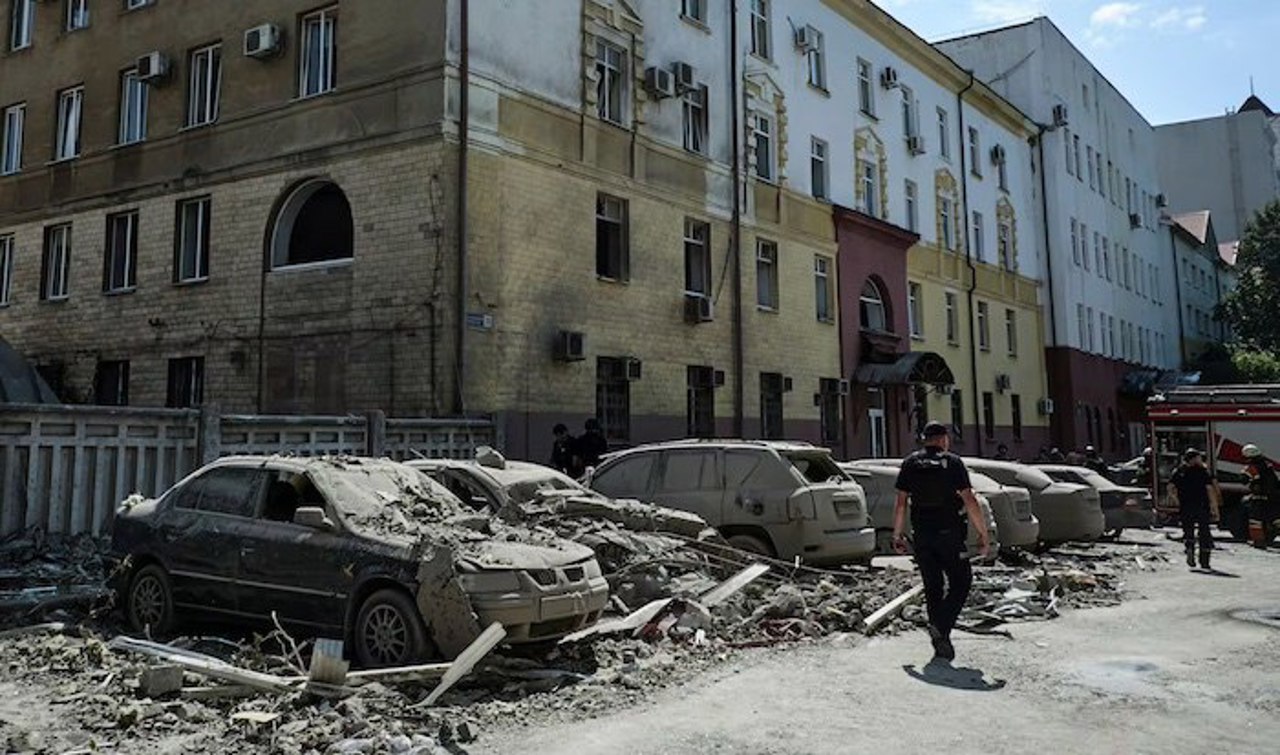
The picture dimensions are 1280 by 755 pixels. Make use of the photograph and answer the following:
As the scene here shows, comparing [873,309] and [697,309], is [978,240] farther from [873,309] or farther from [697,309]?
[697,309]

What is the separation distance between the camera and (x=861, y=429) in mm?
26406

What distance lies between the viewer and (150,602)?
862 cm

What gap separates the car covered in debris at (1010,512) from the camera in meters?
13.4

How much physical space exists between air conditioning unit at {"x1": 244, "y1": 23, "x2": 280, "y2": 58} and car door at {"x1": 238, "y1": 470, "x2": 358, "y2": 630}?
12399 millimetres

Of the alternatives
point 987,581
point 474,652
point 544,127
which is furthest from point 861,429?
point 474,652

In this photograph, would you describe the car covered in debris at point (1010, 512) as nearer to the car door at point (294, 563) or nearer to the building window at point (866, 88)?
the car door at point (294, 563)

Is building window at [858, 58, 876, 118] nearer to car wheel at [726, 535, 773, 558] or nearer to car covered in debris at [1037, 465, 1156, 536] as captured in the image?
car covered in debris at [1037, 465, 1156, 536]

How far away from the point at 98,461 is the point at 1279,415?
19889 mm

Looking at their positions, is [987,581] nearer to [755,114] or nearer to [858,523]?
[858,523]

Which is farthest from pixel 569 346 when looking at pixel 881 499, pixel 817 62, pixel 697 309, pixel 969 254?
pixel 969 254

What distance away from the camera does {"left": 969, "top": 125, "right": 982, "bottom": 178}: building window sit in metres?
35.2

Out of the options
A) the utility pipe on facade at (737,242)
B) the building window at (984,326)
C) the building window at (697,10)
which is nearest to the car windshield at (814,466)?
the utility pipe on facade at (737,242)

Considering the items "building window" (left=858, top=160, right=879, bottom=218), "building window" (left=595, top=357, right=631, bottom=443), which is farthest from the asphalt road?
"building window" (left=858, top=160, right=879, bottom=218)

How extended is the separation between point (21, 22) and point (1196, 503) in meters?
26.5
